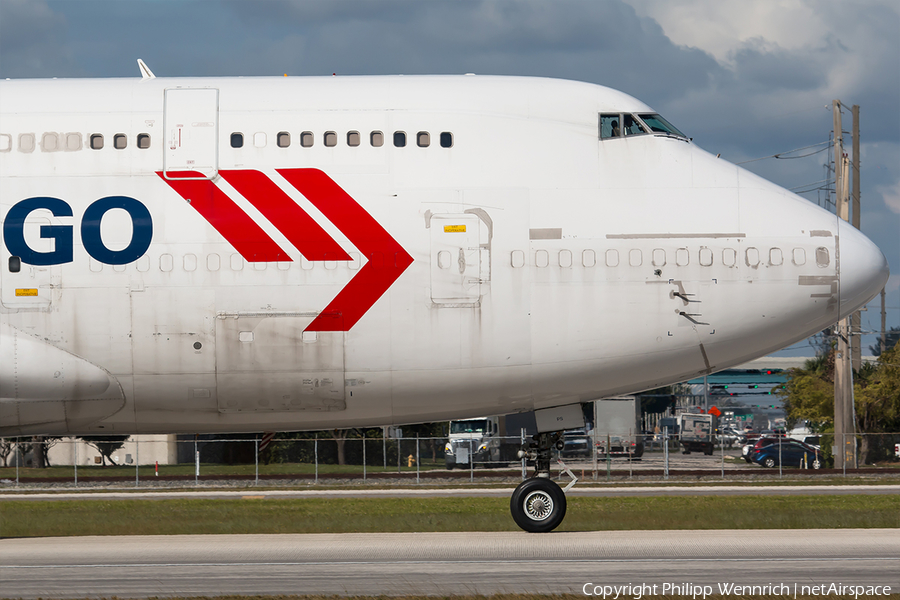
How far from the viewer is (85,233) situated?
14.7m

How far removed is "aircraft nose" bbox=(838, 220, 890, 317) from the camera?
582 inches

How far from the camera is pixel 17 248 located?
48.2ft

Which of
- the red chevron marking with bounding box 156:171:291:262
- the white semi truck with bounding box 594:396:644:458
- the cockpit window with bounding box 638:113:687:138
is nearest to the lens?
the red chevron marking with bounding box 156:171:291:262

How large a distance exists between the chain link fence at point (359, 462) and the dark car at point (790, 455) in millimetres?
58

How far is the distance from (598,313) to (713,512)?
10795 millimetres

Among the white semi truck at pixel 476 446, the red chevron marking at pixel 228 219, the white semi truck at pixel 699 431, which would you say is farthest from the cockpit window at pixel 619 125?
the white semi truck at pixel 699 431

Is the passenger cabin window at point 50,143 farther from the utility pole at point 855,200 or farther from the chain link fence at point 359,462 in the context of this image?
the utility pole at point 855,200

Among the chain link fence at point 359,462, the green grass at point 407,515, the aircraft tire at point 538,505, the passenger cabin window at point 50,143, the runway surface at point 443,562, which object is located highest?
the passenger cabin window at point 50,143

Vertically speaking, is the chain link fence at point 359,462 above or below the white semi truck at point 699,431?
above

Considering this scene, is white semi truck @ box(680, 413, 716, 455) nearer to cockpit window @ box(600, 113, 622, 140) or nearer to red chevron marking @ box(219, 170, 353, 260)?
cockpit window @ box(600, 113, 622, 140)

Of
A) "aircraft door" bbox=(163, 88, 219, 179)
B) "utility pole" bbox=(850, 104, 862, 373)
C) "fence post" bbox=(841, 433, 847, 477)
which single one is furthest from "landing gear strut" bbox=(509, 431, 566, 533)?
"utility pole" bbox=(850, 104, 862, 373)

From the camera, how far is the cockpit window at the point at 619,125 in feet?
51.2

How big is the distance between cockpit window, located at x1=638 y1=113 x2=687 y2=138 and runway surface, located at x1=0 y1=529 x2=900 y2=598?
600 centimetres

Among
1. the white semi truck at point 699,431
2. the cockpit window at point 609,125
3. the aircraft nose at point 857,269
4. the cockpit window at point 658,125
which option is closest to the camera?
the aircraft nose at point 857,269
